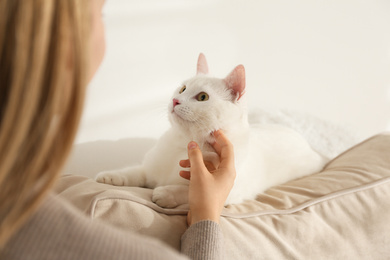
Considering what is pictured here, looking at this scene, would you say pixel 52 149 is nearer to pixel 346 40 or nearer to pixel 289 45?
pixel 289 45

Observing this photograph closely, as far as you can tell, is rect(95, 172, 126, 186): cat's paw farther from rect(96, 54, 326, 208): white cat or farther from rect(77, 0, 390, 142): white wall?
rect(77, 0, 390, 142): white wall

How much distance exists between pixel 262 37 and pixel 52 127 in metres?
1.91

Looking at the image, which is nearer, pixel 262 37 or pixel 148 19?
pixel 148 19

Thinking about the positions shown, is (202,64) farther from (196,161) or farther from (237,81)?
(196,161)

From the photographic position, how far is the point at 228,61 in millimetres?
2115

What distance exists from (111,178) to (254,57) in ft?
4.60

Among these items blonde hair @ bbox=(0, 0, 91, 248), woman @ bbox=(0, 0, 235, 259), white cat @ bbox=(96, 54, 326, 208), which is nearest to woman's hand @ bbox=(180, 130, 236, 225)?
white cat @ bbox=(96, 54, 326, 208)

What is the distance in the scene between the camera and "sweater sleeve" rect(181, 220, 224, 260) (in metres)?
0.78

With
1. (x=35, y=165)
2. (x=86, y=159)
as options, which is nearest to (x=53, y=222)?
(x=35, y=165)

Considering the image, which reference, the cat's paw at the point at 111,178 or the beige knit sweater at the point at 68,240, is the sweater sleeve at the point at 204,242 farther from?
the cat's paw at the point at 111,178

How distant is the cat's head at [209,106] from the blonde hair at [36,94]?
0.56m

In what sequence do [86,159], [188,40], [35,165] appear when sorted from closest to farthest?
[35,165] → [86,159] → [188,40]

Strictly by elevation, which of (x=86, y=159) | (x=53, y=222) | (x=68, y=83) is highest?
(x=68, y=83)

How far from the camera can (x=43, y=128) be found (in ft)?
1.64
